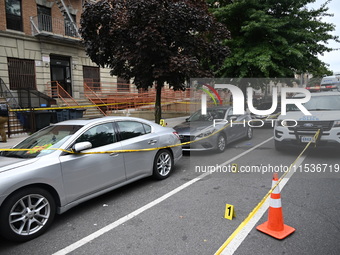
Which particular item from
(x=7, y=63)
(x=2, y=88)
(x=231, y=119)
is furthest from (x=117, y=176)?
(x=7, y=63)

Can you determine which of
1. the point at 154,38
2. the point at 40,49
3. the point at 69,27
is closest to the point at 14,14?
the point at 40,49

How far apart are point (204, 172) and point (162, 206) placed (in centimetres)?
208

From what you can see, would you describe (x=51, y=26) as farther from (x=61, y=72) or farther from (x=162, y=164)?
(x=162, y=164)

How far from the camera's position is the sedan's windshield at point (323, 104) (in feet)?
24.1

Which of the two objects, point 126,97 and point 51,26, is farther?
point 126,97

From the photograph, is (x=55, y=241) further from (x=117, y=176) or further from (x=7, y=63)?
(x=7, y=63)

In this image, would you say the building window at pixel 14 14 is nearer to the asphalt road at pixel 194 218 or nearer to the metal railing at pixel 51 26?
the metal railing at pixel 51 26

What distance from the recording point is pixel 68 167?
12.1 ft

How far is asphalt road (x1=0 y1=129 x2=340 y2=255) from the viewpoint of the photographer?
9.91 ft

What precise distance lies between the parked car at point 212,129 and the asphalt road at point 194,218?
1.68 metres

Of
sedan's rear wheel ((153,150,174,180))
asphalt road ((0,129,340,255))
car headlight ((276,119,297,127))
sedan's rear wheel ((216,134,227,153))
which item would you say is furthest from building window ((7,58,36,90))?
car headlight ((276,119,297,127))

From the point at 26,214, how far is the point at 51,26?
15.6 m

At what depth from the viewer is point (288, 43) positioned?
13758mm

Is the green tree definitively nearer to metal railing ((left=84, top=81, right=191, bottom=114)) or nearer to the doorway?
metal railing ((left=84, top=81, right=191, bottom=114))
